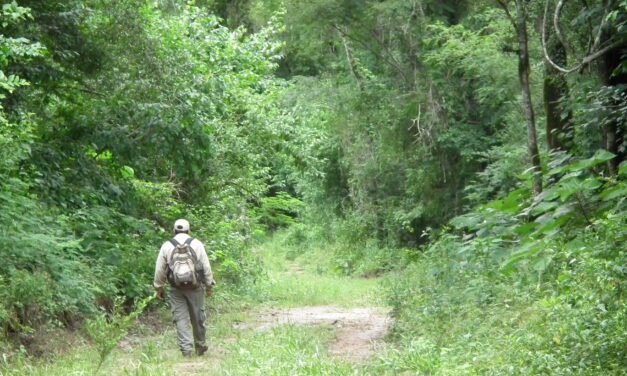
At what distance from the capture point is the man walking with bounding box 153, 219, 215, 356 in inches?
414

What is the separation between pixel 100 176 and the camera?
13477 mm

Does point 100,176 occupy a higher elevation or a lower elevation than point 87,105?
lower

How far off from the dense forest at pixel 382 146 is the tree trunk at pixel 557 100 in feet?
0.18

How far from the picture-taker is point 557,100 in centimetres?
1370

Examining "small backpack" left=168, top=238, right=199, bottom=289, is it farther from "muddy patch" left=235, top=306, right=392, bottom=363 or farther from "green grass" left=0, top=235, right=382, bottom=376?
"muddy patch" left=235, top=306, right=392, bottom=363

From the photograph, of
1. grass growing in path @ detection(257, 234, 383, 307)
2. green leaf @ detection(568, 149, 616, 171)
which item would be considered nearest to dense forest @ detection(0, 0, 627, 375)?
green leaf @ detection(568, 149, 616, 171)

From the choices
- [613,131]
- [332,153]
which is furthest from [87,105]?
[332,153]

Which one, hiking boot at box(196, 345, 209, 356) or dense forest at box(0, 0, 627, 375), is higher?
dense forest at box(0, 0, 627, 375)

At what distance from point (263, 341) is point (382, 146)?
1500cm

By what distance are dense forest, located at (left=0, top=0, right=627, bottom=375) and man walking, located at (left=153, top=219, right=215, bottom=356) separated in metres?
0.94

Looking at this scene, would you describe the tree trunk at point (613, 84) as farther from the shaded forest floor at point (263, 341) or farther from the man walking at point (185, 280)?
the man walking at point (185, 280)

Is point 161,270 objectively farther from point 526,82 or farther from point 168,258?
point 526,82

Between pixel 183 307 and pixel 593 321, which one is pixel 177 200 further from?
pixel 593 321

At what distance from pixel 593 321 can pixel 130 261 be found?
30.3 ft
